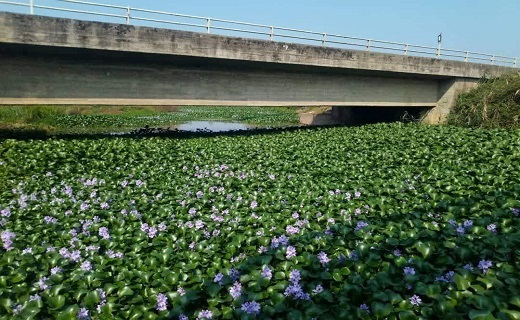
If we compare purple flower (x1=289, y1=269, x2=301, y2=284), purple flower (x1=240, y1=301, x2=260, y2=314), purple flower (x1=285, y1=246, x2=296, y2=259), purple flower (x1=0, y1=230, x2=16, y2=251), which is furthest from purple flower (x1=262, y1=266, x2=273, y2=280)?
purple flower (x1=0, y1=230, x2=16, y2=251)

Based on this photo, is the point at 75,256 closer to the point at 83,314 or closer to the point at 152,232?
the point at 152,232

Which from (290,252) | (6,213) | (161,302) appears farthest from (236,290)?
(6,213)

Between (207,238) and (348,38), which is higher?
(348,38)

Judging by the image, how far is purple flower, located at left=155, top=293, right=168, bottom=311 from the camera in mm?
3148

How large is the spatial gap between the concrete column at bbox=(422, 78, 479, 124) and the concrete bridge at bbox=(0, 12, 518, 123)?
104 millimetres

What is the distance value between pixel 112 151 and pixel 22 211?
5487 mm

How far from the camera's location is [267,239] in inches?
176

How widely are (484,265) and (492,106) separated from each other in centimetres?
1742

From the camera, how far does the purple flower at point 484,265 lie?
3250 millimetres

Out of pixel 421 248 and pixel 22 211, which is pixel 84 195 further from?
pixel 421 248

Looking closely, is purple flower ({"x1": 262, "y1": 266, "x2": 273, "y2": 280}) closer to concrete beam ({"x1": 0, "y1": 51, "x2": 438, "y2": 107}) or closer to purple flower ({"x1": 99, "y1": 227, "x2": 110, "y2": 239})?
purple flower ({"x1": 99, "y1": 227, "x2": 110, "y2": 239})

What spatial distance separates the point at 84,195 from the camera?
7.16 m

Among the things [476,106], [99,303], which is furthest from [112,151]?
[476,106]

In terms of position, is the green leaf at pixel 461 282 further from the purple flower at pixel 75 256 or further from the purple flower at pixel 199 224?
the purple flower at pixel 75 256
